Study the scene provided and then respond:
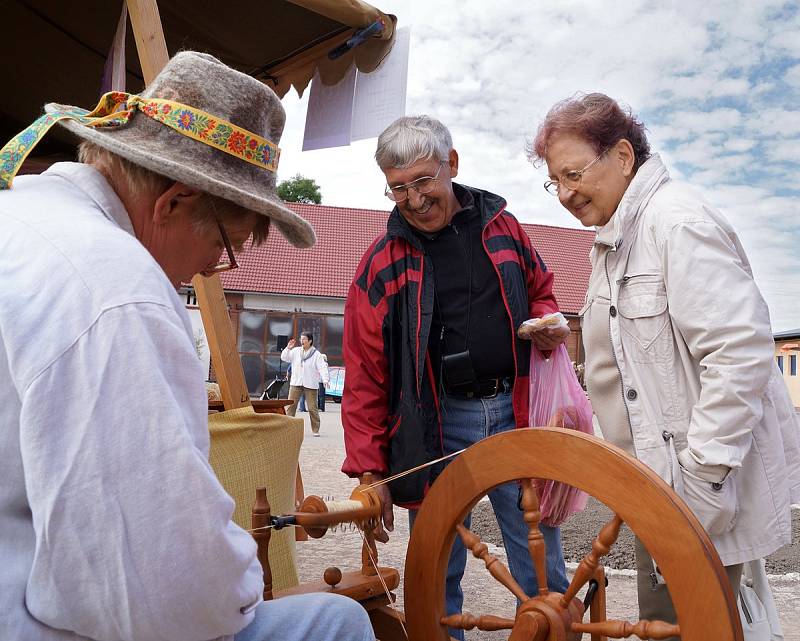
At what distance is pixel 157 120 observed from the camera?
112 cm

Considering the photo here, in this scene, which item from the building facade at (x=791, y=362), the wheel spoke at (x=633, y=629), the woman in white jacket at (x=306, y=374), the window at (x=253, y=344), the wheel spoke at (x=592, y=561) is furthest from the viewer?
the building facade at (x=791, y=362)

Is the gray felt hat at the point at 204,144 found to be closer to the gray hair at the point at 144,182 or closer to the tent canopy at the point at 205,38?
the gray hair at the point at 144,182

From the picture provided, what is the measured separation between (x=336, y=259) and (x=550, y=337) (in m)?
18.9

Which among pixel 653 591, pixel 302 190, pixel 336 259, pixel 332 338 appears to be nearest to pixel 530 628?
pixel 653 591

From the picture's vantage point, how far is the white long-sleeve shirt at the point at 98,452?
30.7 inches

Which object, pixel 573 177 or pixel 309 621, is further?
pixel 573 177

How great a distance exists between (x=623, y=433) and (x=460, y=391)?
54 cm

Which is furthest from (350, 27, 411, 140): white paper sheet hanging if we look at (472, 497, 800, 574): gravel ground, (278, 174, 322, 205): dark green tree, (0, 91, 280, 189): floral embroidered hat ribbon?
(278, 174, 322, 205): dark green tree

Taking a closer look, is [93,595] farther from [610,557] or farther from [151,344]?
[610,557]

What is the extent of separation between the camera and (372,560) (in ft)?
6.73

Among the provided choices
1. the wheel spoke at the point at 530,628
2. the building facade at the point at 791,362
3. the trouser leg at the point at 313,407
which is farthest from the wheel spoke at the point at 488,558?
the building facade at the point at 791,362

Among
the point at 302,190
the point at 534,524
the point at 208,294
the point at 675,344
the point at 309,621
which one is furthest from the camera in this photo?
the point at 302,190

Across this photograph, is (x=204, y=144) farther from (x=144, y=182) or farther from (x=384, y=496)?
(x=384, y=496)

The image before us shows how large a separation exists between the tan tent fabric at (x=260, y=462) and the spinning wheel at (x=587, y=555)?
3.11 feet
